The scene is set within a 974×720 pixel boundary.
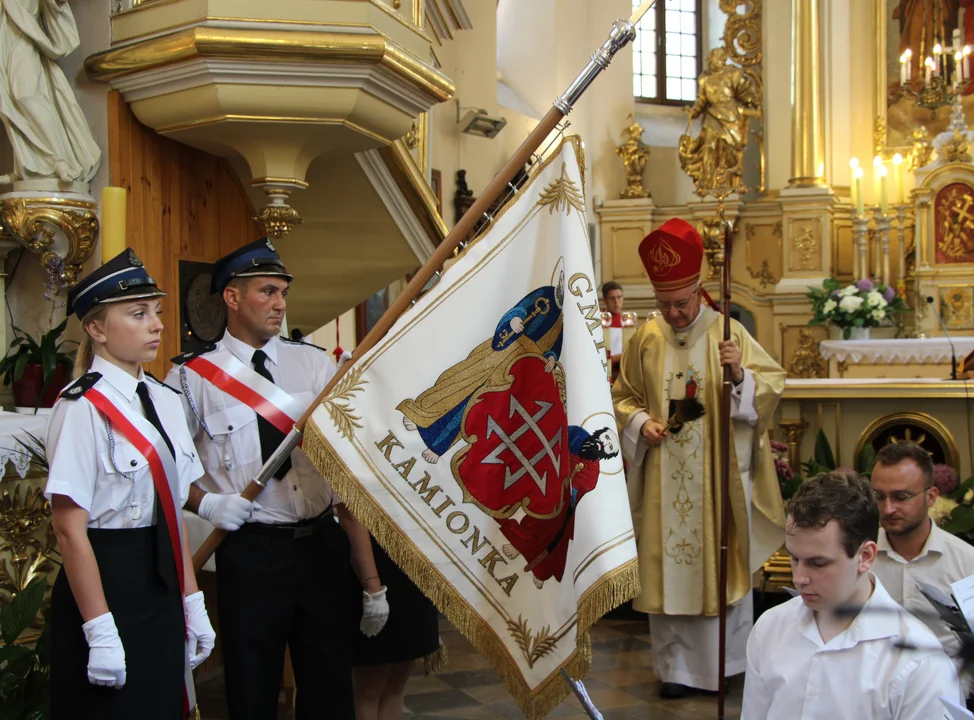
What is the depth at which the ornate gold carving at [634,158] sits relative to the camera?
1300 cm

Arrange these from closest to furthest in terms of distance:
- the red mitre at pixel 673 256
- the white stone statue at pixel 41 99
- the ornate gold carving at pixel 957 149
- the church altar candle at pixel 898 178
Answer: the white stone statue at pixel 41 99 < the red mitre at pixel 673 256 < the ornate gold carving at pixel 957 149 < the church altar candle at pixel 898 178

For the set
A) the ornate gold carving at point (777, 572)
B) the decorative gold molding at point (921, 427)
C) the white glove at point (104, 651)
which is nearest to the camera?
the white glove at point (104, 651)

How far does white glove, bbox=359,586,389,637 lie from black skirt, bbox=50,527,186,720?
682 mm

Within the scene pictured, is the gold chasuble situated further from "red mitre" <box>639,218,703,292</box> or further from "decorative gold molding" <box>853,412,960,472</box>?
"decorative gold molding" <box>853,412,960,472</box>

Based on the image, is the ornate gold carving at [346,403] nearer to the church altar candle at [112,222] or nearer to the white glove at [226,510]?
the white glove at [226,510]

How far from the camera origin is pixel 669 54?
568 inches

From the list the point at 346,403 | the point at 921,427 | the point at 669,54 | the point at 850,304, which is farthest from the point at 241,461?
the point at 669,54

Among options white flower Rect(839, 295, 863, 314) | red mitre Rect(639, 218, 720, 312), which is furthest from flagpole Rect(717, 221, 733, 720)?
white flower Rect(839, 295, 863, 314)

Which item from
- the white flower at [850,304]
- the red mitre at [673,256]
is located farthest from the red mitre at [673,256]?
the white flower at [850,304]

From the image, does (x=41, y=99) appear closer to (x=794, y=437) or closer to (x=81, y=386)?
(x=81, y=386)

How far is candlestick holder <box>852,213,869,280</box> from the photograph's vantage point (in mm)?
11562

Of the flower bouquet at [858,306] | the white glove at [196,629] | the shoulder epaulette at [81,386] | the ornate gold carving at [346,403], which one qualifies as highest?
the flower bouquet at [858,306]

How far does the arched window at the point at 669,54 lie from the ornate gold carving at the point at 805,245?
120 inches

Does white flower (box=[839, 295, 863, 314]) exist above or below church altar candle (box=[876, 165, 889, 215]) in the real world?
below
